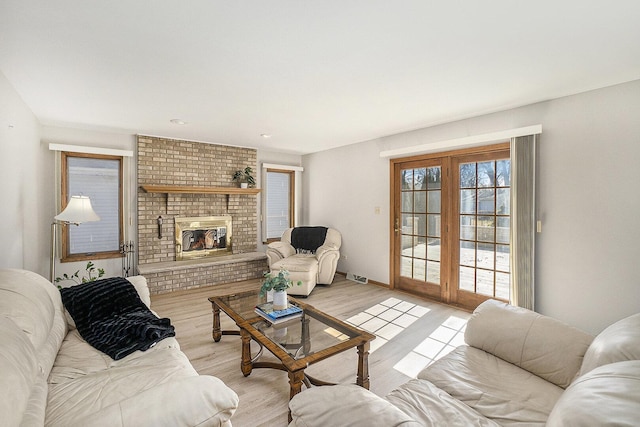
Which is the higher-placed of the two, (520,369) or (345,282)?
(520,369)

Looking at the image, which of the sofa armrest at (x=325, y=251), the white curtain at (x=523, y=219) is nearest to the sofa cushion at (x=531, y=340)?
the white curtain at (x=523, y=219)

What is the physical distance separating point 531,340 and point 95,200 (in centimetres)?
531

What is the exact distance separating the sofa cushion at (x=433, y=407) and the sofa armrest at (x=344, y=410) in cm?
35

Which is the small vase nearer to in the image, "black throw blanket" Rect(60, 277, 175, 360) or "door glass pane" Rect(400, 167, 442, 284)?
"black throw blanket" Rect(60, 277, 175, 360)

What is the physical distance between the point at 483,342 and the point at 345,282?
3.31 meters

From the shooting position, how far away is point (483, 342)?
1.79 metres

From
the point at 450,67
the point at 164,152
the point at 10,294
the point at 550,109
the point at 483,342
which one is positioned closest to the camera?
the point at 10,294

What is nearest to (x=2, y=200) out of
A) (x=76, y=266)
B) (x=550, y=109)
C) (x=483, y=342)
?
(x=76, y=266)

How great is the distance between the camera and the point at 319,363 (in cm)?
248

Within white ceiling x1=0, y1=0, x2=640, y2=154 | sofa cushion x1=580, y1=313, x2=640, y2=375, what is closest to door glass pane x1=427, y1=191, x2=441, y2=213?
white ceiling x1=0, y1=0, x2=640, y2=154

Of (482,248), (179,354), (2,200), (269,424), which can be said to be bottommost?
(269,424)

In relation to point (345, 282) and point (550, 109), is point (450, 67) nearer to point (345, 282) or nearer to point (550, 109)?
point (550, 109)

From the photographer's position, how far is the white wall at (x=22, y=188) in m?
2.52

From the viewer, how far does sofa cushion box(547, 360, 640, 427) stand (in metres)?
0.70
